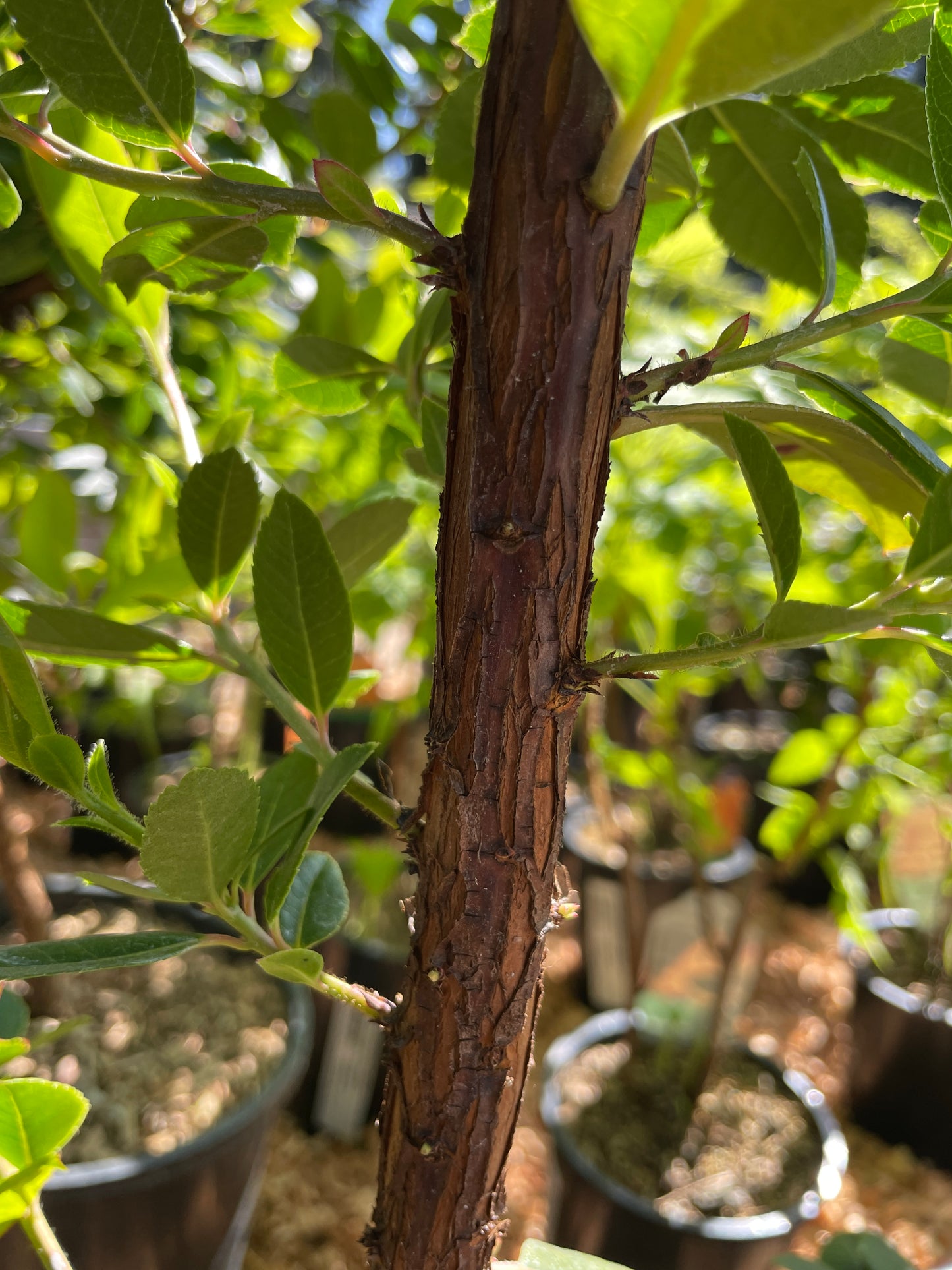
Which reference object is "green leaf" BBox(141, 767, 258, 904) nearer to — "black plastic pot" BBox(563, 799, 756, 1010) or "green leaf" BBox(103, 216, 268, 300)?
"green leaf" BBox(103, 216, 268, 300)

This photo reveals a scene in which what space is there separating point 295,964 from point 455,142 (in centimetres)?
34

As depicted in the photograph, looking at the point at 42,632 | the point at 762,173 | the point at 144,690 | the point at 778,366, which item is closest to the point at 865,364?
the point at 762,173

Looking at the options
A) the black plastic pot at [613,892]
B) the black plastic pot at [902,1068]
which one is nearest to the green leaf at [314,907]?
the black plastic pot at [613,892]

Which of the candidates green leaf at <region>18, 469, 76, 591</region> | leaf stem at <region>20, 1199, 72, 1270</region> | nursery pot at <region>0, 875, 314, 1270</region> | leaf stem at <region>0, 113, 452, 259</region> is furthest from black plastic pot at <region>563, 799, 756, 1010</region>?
leaf stem at <region>0, 113, 452, 259</region>

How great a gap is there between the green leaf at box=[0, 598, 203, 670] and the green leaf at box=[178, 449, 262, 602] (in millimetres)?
31

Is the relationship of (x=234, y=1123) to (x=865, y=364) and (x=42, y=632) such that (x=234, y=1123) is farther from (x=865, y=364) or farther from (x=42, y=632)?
(x=865, y=364)

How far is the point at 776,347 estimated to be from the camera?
268 millimetres

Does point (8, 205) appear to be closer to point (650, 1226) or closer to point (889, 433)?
point (889, 433)

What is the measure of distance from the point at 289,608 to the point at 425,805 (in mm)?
89

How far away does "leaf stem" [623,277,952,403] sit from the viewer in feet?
0.84

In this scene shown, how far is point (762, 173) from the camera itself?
0.37m

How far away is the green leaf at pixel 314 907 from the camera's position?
1.10 ft

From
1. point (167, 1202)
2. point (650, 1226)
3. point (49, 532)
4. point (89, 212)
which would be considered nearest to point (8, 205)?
point (89, 212)

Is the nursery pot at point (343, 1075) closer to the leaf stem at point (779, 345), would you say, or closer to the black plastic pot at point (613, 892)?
the black plastic pot at point (613, 892)
